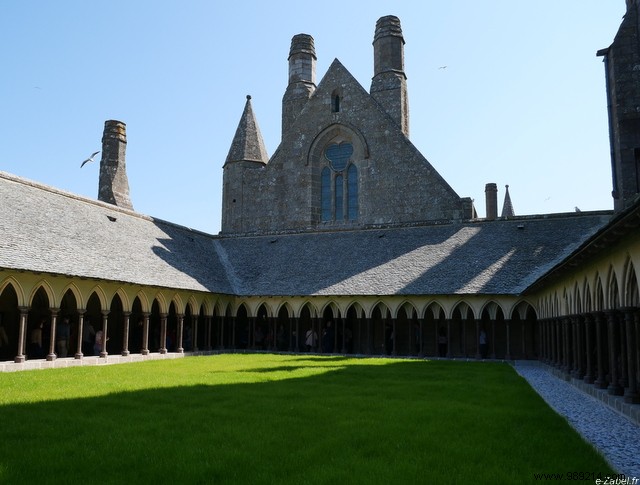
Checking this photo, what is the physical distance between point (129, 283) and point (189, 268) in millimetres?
5736

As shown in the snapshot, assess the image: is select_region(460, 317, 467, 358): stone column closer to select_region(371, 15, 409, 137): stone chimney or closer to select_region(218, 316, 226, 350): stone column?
select_region(218, 316, 226, 350): stone column

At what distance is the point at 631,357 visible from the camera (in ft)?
37.7

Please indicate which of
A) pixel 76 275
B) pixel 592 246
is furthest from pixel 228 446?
pixel 76 275


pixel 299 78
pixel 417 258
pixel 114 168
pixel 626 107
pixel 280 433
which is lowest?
pixel 280 433

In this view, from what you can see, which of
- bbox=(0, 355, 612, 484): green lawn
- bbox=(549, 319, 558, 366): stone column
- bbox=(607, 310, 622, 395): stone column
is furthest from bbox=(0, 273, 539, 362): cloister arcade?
bbox=(607, 310, 622, 395): stone column

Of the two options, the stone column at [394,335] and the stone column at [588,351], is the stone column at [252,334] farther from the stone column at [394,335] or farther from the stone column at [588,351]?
the stone column at [588,351]

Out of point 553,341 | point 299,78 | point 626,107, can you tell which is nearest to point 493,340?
point 553,341

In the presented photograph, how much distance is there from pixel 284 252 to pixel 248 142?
9943 millimetres

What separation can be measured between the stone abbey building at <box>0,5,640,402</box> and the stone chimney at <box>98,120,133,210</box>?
89 millimetres

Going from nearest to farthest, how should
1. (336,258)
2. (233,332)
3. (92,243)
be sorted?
(92,243)
(336,258)
(233,332)

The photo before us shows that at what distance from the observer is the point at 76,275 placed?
66.7ft

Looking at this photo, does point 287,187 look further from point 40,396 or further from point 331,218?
point 40,396

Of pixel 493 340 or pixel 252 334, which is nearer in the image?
pixel 493 340

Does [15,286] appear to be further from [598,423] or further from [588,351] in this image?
[598,423]
